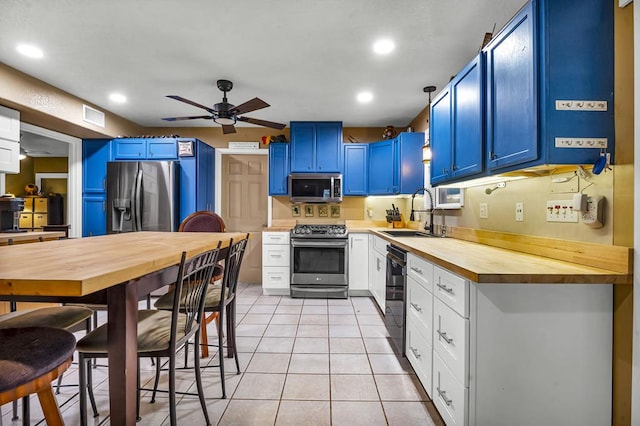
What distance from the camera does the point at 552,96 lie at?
1.33 m

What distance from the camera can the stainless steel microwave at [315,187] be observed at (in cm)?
433

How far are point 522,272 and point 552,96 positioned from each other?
77cm

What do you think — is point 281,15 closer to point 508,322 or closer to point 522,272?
point 522,272

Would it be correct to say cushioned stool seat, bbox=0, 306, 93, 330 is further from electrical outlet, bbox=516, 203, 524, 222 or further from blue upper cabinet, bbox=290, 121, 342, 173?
blue upper cabinet, bbox=290, 121, 342, 173

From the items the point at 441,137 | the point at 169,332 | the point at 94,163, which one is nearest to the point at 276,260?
the point at 441,137

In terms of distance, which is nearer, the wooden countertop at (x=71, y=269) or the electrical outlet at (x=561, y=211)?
the wooden countertop at (x=71, y=269)

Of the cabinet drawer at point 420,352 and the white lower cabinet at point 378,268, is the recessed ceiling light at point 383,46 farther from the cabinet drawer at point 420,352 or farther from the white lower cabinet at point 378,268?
the cabinet drawer at point 420,352

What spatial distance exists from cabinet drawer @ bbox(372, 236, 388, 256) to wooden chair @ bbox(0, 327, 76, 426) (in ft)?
Answer: 8.39

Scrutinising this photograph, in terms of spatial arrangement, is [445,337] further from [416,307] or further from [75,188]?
[75,188]

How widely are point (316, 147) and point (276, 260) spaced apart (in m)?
1.68

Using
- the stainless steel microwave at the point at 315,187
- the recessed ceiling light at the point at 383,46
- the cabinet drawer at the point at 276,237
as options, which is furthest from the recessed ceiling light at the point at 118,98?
the recessed ceiling light at the point at 383,46

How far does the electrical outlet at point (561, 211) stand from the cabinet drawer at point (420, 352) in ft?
3.05

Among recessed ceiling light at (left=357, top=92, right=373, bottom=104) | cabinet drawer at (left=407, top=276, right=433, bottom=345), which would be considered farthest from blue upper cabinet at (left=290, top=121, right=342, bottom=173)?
cabinet drawer at (left=407, top=276, right=433, bottom=345)

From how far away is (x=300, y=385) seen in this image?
1.96 m
